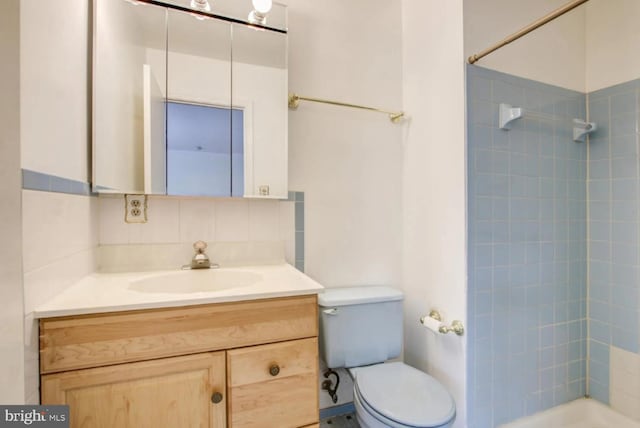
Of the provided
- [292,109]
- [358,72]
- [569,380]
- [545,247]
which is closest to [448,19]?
[358,72]

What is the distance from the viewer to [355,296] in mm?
1351

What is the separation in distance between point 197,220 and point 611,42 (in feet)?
7.94

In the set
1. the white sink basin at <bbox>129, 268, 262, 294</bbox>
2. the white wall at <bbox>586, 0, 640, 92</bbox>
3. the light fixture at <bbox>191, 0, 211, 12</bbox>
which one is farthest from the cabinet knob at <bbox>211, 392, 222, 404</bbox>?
the white wall at <bbox>586, 0, 640, 92</bbox>

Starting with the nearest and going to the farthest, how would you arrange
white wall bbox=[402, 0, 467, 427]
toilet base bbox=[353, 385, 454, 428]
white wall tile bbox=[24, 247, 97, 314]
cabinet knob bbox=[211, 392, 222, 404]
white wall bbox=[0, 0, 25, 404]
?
1. white wall bbox=[0, 0, 25, 404]
2. white wall tile bbox=[24, 247, 97, 314]
3. cabinet knob bbox=[211, 392, 222, 404]
4. toilet base bbox=[353, 385, 454, 428]
5. white wall bbox=[402, 0, 467, 427]

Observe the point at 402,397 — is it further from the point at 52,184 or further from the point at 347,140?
the point at 52,184

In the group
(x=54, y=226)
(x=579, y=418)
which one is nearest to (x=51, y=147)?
(x=54, y=226)

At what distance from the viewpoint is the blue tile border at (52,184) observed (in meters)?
0.67

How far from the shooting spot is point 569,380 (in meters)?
1.54

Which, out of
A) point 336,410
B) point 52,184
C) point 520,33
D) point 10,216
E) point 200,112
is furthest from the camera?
point 336,410

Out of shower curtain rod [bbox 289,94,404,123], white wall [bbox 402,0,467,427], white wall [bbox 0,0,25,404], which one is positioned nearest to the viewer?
white wall [bbox 0,0,25,404]

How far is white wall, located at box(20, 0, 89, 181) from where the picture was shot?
26.7 inches

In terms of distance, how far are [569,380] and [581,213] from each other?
0.94 m

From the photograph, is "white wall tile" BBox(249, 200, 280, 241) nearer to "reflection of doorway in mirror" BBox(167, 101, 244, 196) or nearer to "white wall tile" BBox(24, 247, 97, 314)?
"reflection of doorway in mirror" BBox(167, 101, 244, 196)

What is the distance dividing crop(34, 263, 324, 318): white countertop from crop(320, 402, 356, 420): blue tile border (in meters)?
0.85
